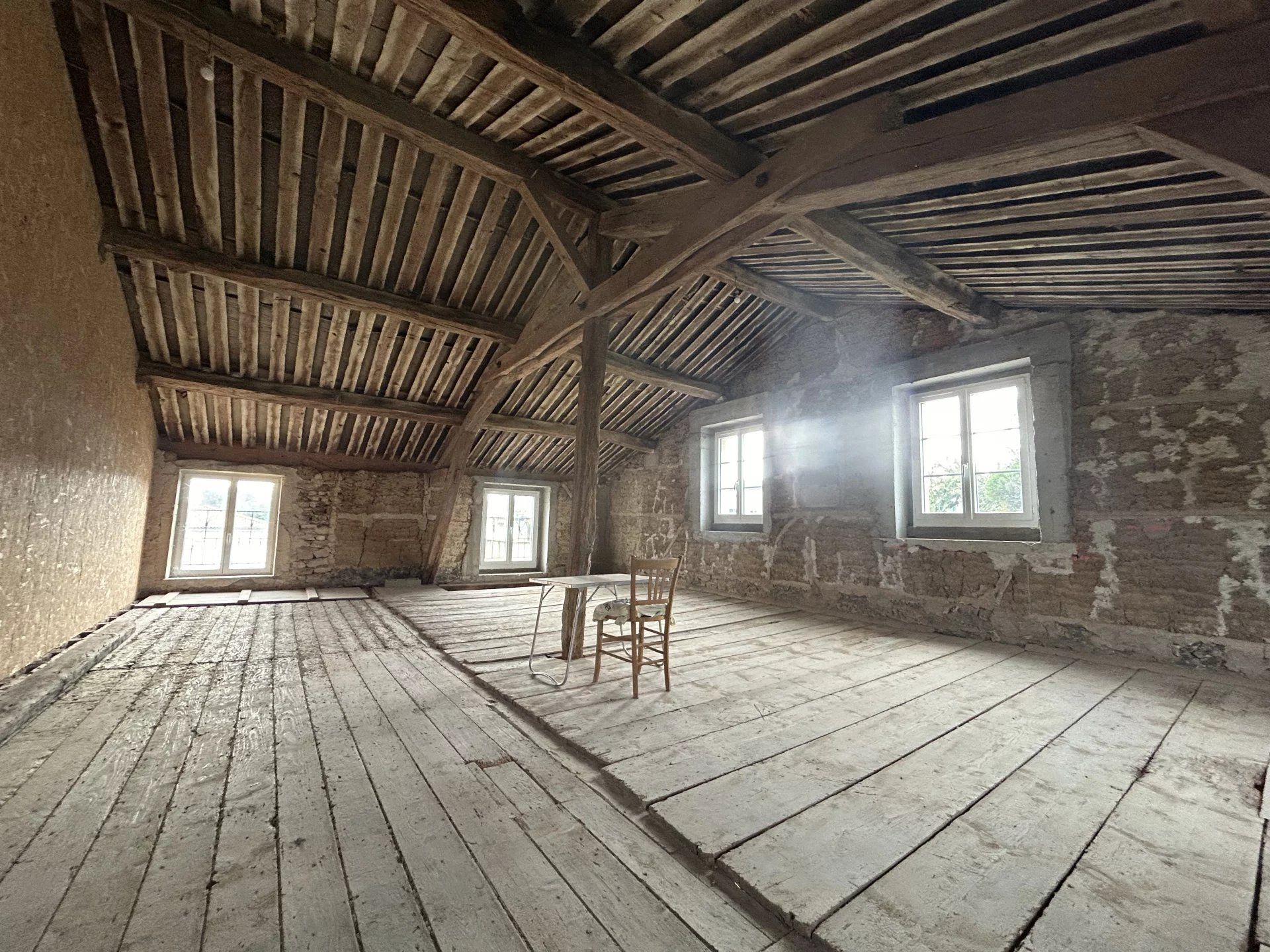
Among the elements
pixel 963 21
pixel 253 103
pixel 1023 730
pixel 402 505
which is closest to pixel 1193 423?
pixel 1023 730

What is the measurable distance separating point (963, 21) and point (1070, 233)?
1.58 meters

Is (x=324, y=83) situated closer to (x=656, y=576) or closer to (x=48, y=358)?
(x=48, y=358)

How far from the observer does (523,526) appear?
8344 mm

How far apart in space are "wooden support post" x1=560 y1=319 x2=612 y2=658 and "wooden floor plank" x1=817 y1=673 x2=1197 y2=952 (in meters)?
2.24

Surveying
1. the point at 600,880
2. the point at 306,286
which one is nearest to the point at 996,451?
the point at 600,880

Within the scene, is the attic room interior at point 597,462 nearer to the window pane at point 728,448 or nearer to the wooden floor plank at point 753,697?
the wooden floor plank at point 753,697

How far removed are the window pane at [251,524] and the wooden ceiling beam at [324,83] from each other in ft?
17.3

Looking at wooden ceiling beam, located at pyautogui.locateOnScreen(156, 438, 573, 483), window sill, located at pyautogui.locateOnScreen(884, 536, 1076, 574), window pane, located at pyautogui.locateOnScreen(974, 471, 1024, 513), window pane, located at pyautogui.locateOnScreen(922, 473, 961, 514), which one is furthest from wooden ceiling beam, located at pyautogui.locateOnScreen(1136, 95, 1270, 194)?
wooden ceiling beam, located at pyautogui.locateOnScreen(156, 438, 573, 483)

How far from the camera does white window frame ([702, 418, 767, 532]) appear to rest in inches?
247

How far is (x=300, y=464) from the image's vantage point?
6684mm

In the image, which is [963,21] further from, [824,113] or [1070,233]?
[1070,233]

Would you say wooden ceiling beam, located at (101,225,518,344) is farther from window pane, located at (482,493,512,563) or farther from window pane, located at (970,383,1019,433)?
window pane, located at (970,383,1019,433)

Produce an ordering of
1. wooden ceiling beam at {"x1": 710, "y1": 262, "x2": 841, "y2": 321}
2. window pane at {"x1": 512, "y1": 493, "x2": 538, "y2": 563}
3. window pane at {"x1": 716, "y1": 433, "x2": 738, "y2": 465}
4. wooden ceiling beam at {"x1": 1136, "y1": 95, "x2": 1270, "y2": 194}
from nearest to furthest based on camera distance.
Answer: wooden ceiling beam at {"x1": 1136, "y1": 95, "x2": 1270, "y2": 194} < wooden ceiling beam at {"x1": 710, "y1": 262, "x2": 841, "y2": 321} < window pane at {"x1": 716, "y1": 433, "x2": 738, "y2": 465} < window pane at {"x1": 512, "y1": 493, "x2": 538, "y2": 563}

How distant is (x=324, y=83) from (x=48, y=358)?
207 cm
